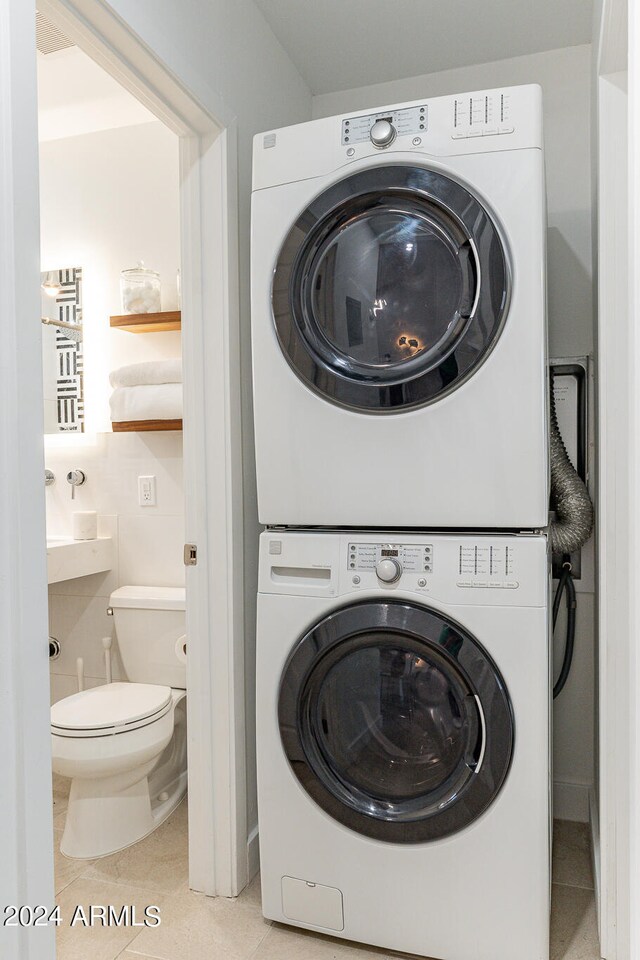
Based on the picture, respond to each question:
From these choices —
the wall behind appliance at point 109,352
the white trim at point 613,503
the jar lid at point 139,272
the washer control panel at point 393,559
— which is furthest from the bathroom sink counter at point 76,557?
the white trim at point 613,503

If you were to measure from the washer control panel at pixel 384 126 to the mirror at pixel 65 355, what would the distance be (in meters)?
1.60

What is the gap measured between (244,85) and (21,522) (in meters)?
1.48

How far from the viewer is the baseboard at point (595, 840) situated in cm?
177

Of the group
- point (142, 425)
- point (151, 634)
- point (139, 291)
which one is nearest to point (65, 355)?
point (139, 291)

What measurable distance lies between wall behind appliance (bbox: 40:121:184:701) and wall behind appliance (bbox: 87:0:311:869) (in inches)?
26.9

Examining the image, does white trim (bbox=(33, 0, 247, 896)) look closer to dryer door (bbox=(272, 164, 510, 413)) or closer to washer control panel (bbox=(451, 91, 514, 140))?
dryer door (bbox=(272, 164, 510, 413))

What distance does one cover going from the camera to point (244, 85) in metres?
1.95

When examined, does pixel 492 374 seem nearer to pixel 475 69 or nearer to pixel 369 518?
pixel 369 518

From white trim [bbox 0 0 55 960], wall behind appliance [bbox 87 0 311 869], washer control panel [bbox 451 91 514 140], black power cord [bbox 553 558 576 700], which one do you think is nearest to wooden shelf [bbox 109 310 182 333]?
wall behind appliance [bbox 87 0 311 869]

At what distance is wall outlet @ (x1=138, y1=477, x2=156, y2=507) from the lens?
272 centimetres

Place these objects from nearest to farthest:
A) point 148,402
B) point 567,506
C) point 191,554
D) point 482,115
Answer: point 482,115 → point 191,554 → point 567,506 → point 148,402

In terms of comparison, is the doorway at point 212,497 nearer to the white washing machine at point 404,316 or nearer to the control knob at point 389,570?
the white washing machine at point 404,316

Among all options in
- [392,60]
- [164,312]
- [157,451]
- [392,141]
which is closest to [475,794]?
[392,141]

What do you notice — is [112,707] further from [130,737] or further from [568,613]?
[568,613]
